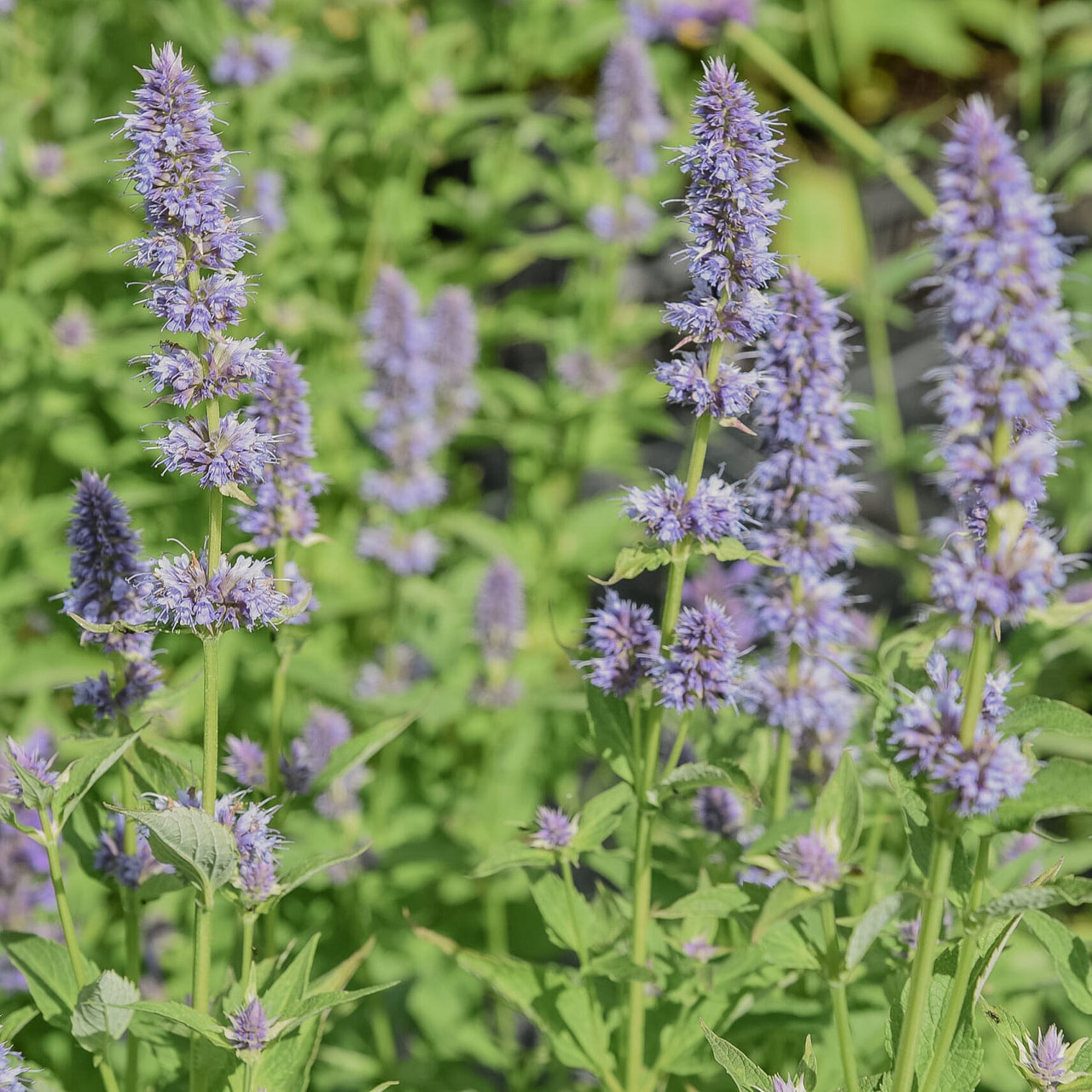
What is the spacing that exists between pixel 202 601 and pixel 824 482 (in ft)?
3.79

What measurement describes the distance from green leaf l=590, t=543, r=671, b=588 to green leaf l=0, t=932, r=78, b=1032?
1195 mm

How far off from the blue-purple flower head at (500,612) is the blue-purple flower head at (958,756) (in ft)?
7.61

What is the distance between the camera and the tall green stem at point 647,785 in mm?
1990

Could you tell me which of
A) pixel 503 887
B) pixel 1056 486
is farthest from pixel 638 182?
pixel 503 887

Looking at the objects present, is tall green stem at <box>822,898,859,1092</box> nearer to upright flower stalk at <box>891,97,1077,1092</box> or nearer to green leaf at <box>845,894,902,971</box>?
green leaf at <box>845,894,902,971</box>

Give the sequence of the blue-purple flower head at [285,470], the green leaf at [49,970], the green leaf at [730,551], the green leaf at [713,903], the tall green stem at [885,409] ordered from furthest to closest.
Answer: the tall green stem at [885,409]
the blue-purple flower head at [285,470]
the green leaf at [49,970]
the green leaf at [713,903]
the green leaf at [730,551]

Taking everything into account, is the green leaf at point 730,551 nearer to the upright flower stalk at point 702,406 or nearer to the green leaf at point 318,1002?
the upright flower stalk at point 702,406

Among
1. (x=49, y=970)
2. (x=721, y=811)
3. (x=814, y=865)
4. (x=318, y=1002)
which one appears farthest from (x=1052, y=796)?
(x=49, y=970)

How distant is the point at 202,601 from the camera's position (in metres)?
1.84

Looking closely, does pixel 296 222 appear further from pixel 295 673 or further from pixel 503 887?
pixel 503 887

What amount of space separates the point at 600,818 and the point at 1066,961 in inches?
33.0

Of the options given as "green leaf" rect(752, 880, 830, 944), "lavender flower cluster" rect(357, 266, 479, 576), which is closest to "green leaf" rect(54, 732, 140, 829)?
"green leaf" rect(752, 880, 830, 944)

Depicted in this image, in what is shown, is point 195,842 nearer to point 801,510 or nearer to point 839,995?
point 839,995

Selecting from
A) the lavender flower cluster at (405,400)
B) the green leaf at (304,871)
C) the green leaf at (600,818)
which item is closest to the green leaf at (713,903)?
the green leaf at (600,818)
